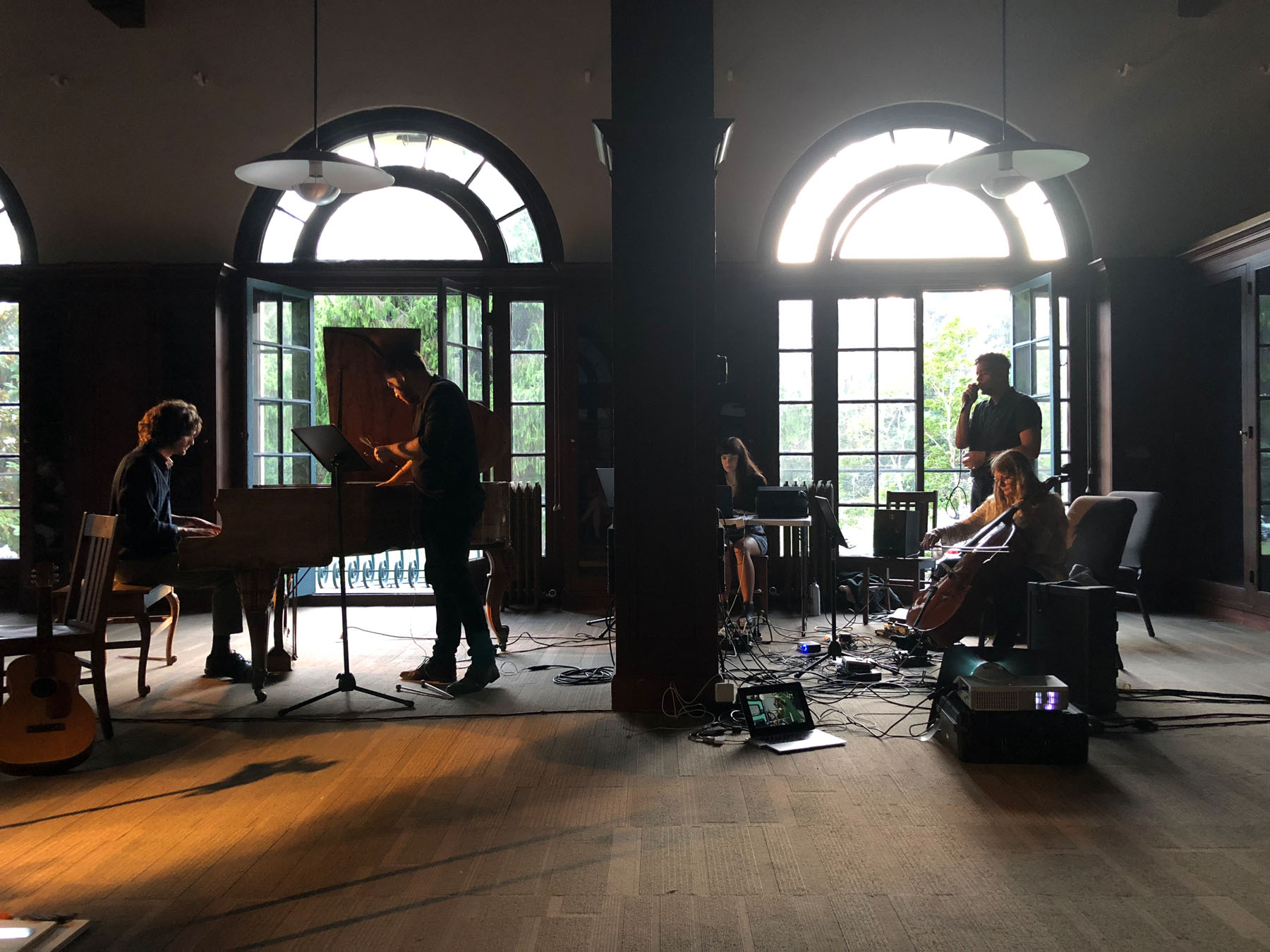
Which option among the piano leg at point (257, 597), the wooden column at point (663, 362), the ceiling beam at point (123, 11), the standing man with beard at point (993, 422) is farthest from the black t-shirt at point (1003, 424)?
the ceiling beam at point (123, 11)

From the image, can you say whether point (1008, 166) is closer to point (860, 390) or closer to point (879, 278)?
point (879, 278)

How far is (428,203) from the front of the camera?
7570 mm

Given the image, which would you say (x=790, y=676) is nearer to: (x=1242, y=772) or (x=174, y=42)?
(x=1242, y=772)

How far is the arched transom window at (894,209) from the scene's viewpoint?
7.37 metres

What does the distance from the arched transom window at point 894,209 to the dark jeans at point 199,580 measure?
4556 mm

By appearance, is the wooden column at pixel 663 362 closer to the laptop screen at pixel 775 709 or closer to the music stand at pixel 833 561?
the laptop screen at pixel 775 709

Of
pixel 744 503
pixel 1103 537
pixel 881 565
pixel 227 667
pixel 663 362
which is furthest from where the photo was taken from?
pixel 744 503

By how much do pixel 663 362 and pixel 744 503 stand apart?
256 cm

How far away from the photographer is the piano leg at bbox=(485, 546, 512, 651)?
5.38 metres

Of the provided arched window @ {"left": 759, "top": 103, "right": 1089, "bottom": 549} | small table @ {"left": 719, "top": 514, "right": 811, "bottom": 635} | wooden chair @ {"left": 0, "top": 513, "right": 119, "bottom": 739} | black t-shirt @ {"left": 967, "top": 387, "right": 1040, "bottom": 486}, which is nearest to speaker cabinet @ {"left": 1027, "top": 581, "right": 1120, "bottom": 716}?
black t-shirt @ {"left": 967, "top": 387, "right": 1040, "bottom": 486}

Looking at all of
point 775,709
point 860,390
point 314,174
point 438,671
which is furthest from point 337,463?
point 860,390

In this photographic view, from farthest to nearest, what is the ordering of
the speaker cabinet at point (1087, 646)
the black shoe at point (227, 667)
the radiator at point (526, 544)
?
the radiator at point (526, 544), the black shoe at point (227, 667), the speaker cabinet at point (1087, 646)

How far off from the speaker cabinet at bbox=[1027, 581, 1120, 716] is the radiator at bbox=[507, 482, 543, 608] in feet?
13.2

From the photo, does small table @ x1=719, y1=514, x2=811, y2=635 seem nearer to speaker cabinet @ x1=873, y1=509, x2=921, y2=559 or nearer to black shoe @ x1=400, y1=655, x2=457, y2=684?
speaker cabinet @ x1=873, y1=509, x2=921, y2=559
